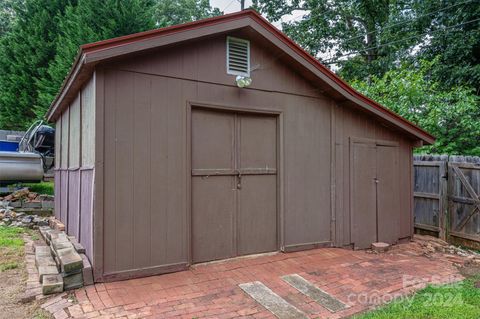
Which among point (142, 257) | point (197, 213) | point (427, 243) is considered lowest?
point (427, 243)

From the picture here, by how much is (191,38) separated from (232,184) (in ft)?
6.54

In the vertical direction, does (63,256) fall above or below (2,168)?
below

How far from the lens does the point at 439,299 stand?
11.3 feet

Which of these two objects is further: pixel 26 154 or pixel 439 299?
pixel 26 154

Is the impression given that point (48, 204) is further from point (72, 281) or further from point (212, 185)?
point (212, 185)

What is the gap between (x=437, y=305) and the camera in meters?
3.28

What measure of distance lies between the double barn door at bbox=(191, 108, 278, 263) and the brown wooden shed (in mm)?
16

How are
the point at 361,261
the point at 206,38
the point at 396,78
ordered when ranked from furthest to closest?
1. the point at 396,78
2. the point at 361,261
3. the point at 206,38

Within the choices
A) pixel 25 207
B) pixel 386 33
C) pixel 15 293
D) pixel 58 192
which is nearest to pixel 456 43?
pixel 386 33

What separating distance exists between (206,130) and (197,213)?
3.65ft

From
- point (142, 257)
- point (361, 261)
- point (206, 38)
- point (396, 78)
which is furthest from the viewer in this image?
point (396, 78)

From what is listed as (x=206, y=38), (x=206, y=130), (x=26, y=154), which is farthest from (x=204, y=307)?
(x=26, y=154)

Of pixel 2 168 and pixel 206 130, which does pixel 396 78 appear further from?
pixel 2 168

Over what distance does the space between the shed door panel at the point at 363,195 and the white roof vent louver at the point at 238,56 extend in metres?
Result: 2.39
